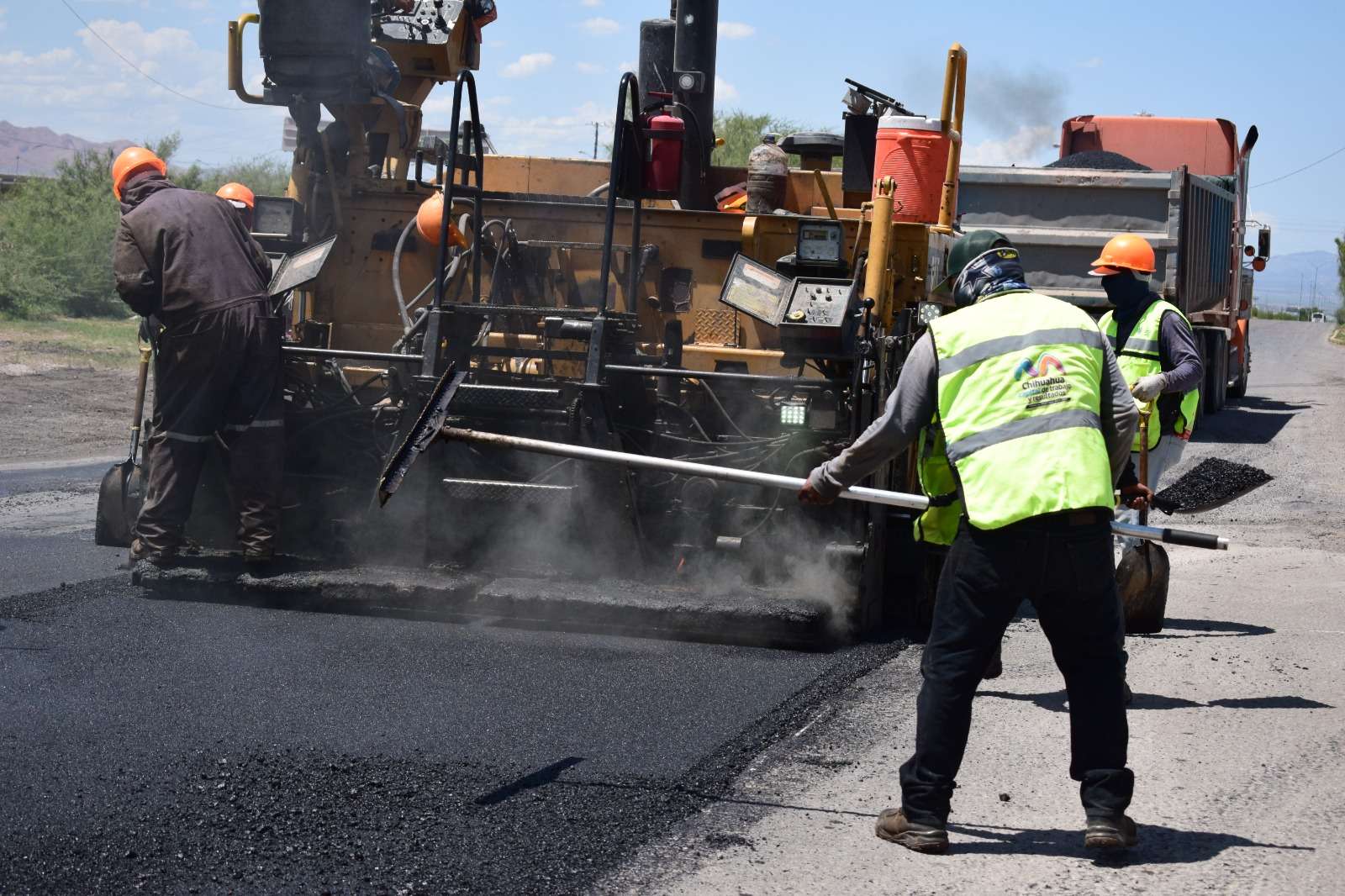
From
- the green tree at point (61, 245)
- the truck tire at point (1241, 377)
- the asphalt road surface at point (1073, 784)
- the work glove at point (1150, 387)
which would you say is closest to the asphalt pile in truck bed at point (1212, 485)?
the asphalt road surface at point (1073, 784)

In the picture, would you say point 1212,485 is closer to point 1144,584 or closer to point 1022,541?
point 1144,584

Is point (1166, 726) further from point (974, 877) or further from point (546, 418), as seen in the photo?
point (546, 418)

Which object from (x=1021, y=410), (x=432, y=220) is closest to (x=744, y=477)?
(x=1021, y=410)

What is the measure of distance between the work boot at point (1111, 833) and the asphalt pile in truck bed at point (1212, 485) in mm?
6475

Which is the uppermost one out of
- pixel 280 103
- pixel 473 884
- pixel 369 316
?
pixel 280 103

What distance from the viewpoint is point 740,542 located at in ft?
20.6

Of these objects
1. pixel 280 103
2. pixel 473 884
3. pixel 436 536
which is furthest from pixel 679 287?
pixel 473 884

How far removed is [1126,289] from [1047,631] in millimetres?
2951

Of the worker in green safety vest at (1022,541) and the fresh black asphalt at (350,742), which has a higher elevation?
the worker in green safety vest at (1022,541)

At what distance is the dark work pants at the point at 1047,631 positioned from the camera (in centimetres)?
373

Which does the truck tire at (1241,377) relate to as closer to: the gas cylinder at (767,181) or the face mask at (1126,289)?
the gas cylinder at (767,181)

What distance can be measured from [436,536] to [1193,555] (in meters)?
4.35

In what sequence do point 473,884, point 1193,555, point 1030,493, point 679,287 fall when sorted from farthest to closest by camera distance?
point 1193,555 → point 679,287 → point 1030,493 → point 473,884

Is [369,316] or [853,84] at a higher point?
[853,84]
